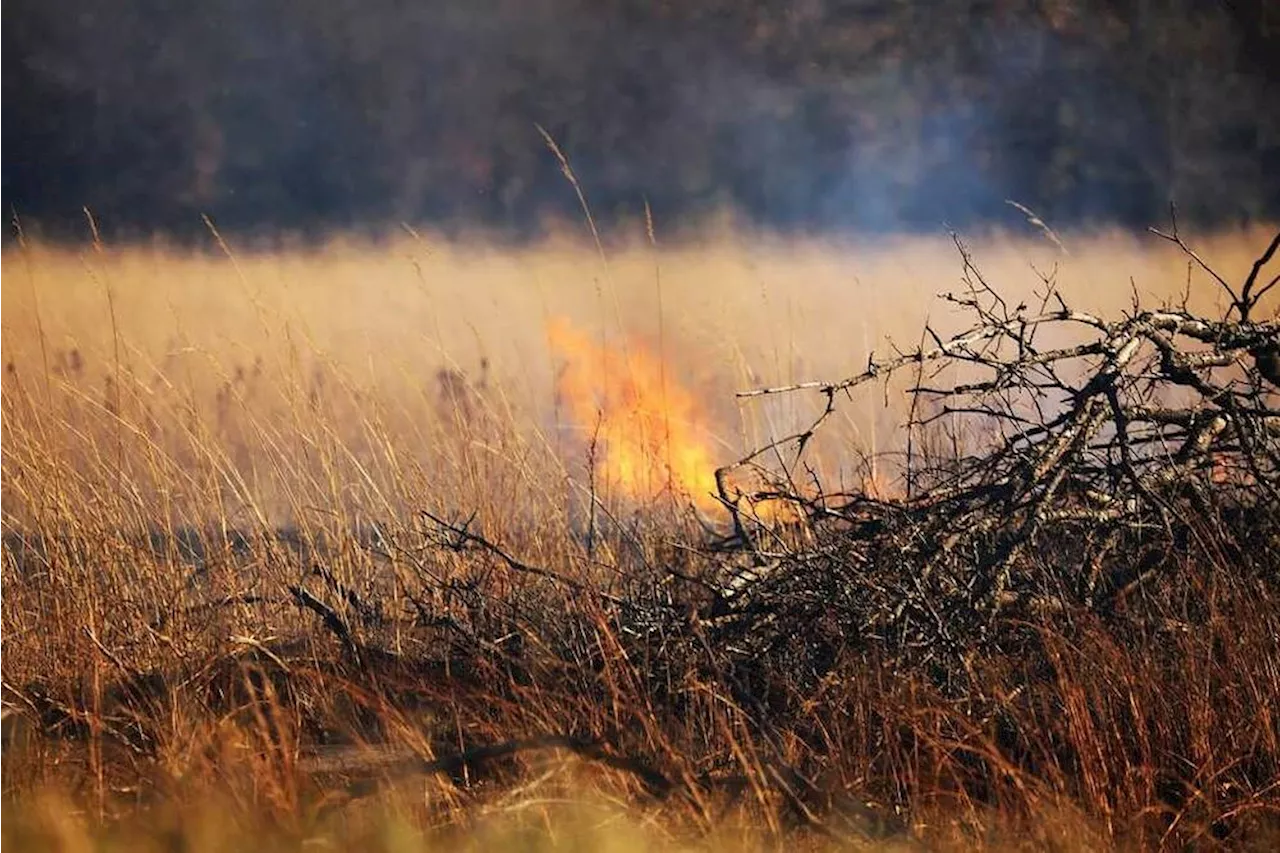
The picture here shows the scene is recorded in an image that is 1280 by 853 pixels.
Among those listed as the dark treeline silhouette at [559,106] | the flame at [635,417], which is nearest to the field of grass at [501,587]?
the flame at [635,417]

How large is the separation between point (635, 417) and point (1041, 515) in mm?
1335

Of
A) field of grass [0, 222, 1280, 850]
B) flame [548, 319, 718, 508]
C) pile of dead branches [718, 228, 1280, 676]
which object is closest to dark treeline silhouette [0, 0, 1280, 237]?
field of grass [0, 222, 1280, 850]

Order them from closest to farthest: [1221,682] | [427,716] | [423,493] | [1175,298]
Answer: [1221,682]
[427,716]
[423,493]
[1175,298]

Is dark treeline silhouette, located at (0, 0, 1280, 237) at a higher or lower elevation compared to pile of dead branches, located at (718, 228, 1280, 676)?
higher

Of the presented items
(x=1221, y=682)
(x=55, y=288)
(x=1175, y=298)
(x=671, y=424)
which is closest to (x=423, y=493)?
(x=671, y=424)

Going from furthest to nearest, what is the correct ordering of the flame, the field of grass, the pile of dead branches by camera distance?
the flame < the pile of dead branches < the field of grass

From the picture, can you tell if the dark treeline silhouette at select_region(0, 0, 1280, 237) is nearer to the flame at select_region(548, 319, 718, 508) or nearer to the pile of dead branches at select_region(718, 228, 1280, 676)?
the flame at select_region(548, 319, 718, 508)

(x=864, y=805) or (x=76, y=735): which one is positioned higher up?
(x=864, y=805)

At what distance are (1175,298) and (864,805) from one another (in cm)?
226

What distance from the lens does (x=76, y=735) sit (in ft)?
7.82

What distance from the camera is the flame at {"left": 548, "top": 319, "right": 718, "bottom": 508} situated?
334cm

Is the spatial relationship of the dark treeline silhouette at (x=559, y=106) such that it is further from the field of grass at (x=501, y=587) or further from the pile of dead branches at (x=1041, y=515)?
the pile of dead branches at (x=1041, y=515)

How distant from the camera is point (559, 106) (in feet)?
12.0

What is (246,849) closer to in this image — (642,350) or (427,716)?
(427,716)
